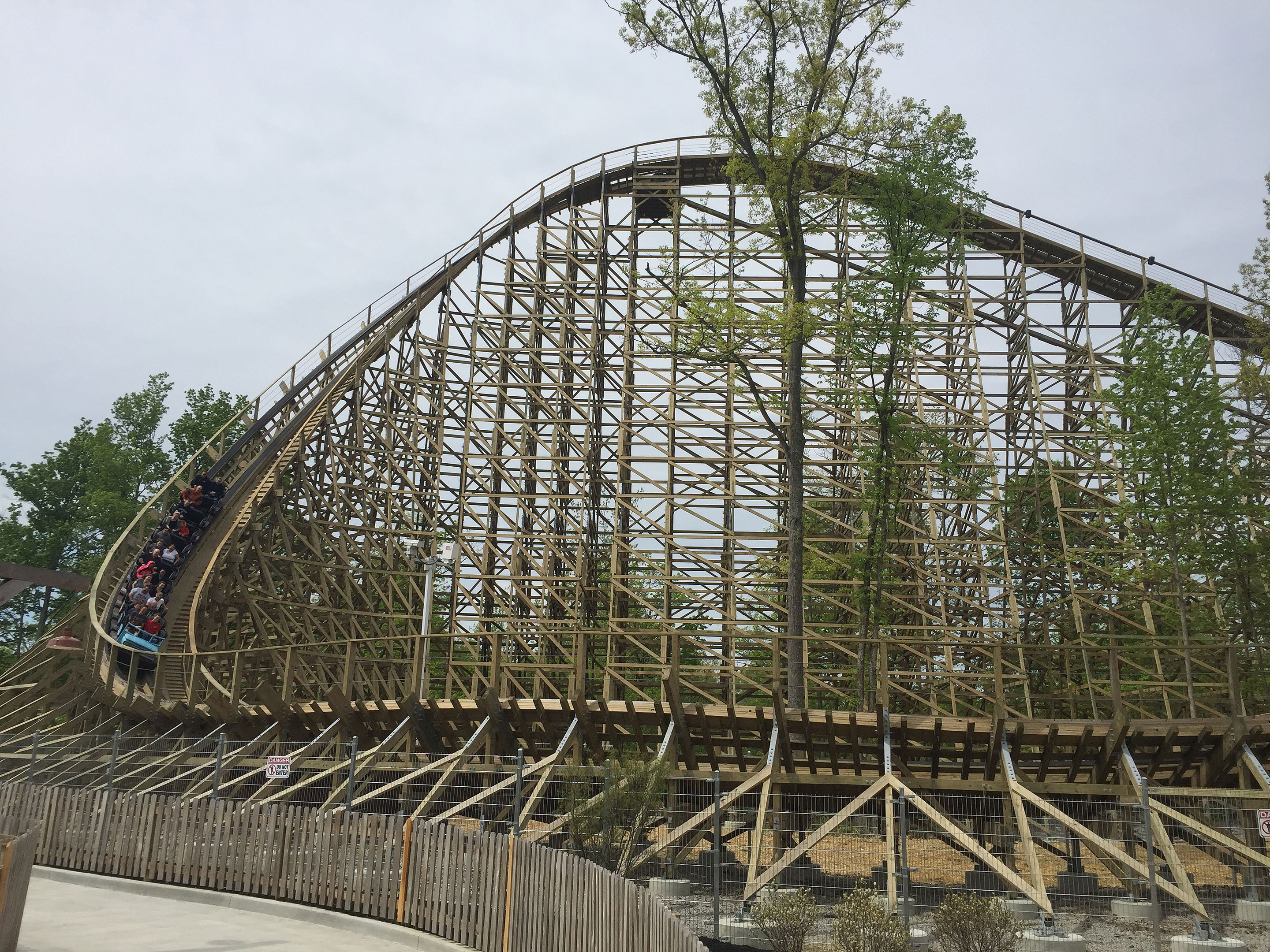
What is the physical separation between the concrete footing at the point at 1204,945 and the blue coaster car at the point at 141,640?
17686mm

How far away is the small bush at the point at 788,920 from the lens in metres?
9.15

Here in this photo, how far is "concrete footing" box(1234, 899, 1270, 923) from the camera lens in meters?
10.9

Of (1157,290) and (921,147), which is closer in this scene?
(921,147)

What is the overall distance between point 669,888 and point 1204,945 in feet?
17.0

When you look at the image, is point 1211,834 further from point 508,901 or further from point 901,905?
point 508,901

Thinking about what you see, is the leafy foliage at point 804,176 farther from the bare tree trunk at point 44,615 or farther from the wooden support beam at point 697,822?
the bare tree trunk at point 44,615

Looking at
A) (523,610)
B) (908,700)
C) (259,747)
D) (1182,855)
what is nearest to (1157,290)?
(908,700)

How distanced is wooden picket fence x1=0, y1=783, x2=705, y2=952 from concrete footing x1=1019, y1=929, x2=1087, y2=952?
13.6 feet

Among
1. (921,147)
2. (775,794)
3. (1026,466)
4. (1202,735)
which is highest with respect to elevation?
(921,147)

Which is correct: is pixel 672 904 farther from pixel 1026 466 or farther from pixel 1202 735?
pixel 1026 466

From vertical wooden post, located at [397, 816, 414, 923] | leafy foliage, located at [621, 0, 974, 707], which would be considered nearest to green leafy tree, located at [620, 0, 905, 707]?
leafy foliage, located at [621, 0, 974, 707]

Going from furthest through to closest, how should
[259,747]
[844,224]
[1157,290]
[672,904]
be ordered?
[844,224] < [1157,290] < [259,747] < [672,904]

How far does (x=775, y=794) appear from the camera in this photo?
45.6 feet

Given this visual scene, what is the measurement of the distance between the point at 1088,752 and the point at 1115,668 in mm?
1644
